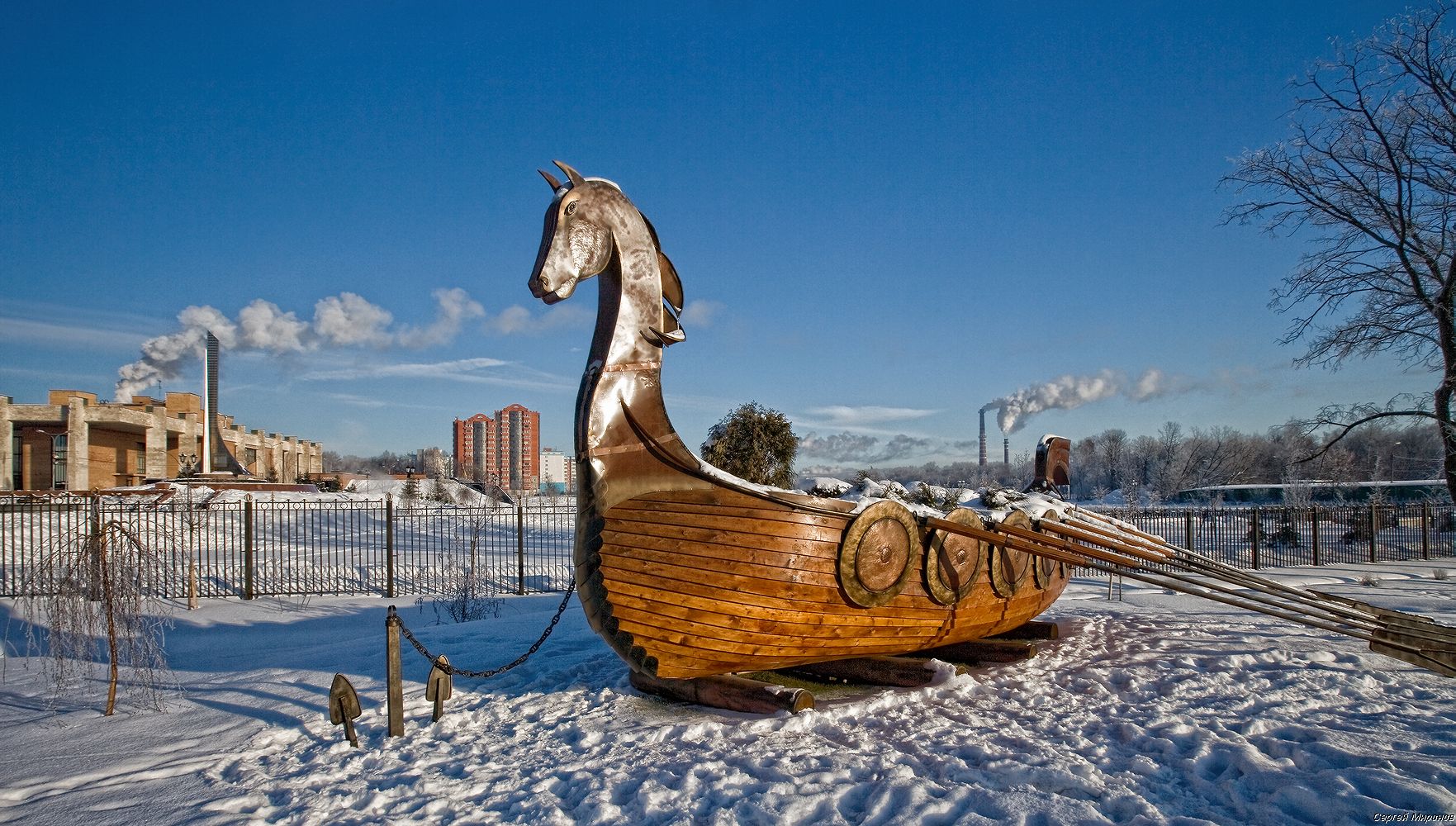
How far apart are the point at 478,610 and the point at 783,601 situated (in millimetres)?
6945

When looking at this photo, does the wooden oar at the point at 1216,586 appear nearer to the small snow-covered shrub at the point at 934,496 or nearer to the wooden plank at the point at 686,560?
Answer: the small snow-covered shrub at the point at 934,496

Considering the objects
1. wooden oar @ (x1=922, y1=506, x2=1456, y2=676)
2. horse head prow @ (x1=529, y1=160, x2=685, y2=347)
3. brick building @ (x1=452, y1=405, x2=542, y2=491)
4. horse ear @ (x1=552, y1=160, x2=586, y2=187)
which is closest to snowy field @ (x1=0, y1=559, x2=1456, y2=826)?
wooden oar @ (x1=922, y1=506, x2=1456, y2=676)

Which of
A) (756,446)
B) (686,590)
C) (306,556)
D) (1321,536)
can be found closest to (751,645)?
(686,590)

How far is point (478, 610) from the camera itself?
10688 millimetres

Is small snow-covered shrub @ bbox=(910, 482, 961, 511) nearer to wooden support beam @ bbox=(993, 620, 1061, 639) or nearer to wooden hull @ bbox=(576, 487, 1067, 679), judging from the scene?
wooden hull @ bbox=(576, 487, 1067, 679)

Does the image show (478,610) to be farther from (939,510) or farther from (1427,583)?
(1427,583)

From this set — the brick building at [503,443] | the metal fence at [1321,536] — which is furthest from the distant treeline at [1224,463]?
the brick building at [503,443]

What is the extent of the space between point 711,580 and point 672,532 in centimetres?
38

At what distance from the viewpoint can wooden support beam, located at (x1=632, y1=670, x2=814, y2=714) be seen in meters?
5.21

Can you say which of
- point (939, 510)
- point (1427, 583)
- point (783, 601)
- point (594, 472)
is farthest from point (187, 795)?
point (1427, 583)

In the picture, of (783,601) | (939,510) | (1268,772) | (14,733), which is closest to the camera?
(1268,772)

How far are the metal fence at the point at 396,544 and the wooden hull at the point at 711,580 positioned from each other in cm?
511

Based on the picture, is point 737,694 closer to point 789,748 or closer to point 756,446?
point 789,748

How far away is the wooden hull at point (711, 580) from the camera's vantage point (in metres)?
4.89
